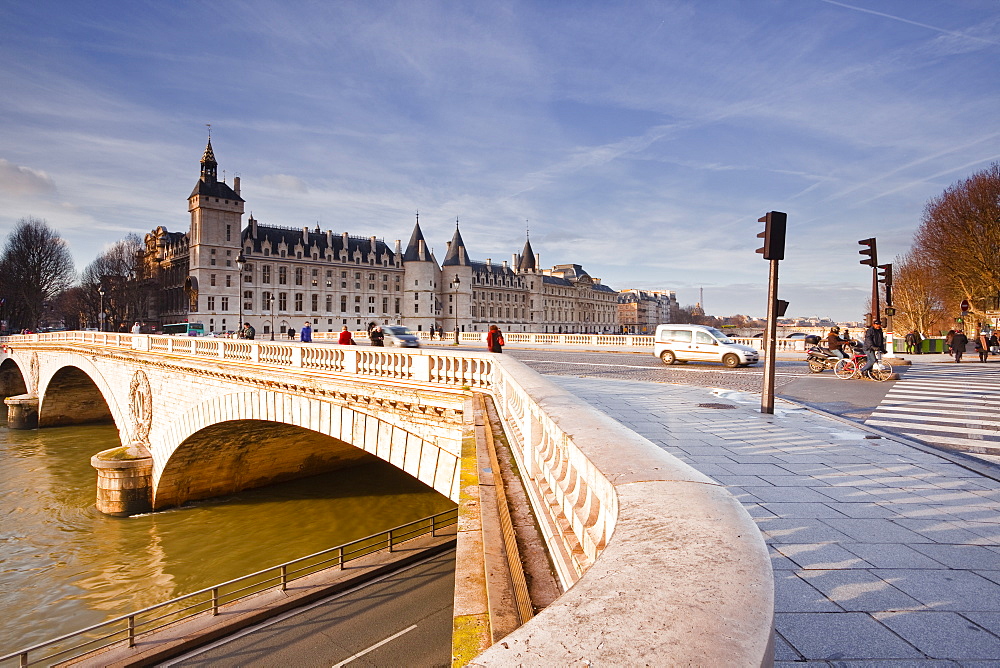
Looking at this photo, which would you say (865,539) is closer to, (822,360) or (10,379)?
(822,360)

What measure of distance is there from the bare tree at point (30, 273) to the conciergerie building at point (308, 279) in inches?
442

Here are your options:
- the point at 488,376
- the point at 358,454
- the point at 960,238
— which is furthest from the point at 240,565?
the point at 960,238

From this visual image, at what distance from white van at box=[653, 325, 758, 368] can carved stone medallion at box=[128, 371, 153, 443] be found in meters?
21.0

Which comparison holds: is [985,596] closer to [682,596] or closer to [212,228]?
[682,596]

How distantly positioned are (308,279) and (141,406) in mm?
65664

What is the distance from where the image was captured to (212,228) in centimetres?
7619

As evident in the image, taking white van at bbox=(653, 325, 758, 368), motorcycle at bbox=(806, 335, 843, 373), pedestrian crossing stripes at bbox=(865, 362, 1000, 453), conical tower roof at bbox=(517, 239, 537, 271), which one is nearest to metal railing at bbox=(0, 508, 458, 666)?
pedestrian crossing stripes at bbox=(865, 362, 1000, 453)

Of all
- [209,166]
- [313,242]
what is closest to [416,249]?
[313,242]

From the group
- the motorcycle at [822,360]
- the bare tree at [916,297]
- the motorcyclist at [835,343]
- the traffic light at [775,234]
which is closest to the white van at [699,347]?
the motorcycle at [822,360]

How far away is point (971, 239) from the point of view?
32.0m

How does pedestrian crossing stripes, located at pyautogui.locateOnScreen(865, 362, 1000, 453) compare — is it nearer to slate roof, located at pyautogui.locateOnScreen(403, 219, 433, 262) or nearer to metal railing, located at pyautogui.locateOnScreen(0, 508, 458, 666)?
metal railing, located at pyautogui.locateOnScreen(0, 508, 458, 666)

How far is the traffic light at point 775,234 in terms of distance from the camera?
9109 millimetres

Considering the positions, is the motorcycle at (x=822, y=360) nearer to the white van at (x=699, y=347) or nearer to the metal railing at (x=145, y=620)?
the white van at (x=699, y=347)

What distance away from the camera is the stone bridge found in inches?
41.6
